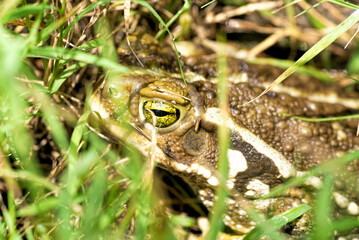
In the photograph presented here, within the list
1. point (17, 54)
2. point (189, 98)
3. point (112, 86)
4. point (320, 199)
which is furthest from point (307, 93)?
point (17, 54)

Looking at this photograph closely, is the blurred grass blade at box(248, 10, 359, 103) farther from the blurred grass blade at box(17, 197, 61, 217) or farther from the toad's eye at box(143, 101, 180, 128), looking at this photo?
the blurred grass blade at box(17, 197, 61, 217)

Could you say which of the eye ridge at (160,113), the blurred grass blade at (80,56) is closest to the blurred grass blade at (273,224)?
the eye ridge at (160,113)

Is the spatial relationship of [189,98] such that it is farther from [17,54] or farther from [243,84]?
[17,54]

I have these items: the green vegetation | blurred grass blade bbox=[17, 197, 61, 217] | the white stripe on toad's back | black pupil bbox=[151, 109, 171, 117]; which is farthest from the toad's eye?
blurred grass blade bbox=[17, 197, 61, 217]

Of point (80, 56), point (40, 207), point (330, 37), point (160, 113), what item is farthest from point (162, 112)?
point (330, 37)

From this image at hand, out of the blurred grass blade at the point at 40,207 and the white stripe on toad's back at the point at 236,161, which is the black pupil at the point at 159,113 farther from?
the blurred grass blade at the point at 40,207

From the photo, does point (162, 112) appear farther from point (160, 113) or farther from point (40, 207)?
point (40, 207)
